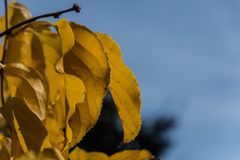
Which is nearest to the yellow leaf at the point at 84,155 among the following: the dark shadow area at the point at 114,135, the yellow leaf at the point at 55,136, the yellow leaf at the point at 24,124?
the yellow leaf at the point at 55,136

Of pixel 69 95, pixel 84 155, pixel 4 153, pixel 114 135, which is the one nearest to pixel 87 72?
pixel 69 95

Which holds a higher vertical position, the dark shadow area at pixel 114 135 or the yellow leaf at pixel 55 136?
the dark shadow area at pixel 114 135

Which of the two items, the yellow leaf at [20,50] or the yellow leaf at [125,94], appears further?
the yellow leaf at [20,50]

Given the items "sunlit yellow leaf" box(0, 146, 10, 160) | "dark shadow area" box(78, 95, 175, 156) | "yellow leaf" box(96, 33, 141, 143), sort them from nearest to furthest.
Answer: "sunlit yellow leaf" box(0, 146, 10, 160), "yellow leaf" box(96, 33, 141, 143), "dark shadow area" box(78, 95, 175, 156)

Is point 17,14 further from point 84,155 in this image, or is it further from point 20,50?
point 84,155

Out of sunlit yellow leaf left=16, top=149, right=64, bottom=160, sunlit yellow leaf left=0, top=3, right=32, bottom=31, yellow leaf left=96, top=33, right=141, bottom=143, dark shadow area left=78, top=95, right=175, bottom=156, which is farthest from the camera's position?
dark shadow area left=78, top=95, right=175, bottom=156

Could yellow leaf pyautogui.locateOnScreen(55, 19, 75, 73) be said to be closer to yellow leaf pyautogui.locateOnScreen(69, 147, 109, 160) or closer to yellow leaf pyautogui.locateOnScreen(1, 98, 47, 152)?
yellow leaf pyautogui.locateOnScreen(1, 98, 47, 152)

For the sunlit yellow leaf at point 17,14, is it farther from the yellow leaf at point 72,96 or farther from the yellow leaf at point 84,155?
the yellow leaf at point 72,96

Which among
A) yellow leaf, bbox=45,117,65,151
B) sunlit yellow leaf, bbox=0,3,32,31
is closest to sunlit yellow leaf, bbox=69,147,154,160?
yellow leaf, bbox=45,117,65,151
